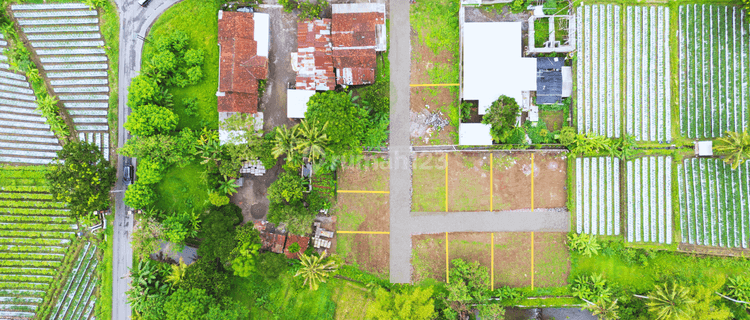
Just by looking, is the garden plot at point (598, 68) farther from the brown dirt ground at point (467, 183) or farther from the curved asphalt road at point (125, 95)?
the curved asphalt road at point (125, 95)

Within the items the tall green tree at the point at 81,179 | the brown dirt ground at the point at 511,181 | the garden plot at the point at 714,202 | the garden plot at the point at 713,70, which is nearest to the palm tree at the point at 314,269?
the brown dirt ground at the point at 511,181

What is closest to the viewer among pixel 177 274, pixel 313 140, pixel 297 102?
pixel 313 140

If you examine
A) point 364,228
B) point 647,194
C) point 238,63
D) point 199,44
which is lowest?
point 364,228

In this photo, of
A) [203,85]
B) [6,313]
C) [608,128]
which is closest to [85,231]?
[6,313]

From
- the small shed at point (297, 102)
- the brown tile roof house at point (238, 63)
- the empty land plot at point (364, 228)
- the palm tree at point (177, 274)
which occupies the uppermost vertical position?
the brown tile roof house at point (238, 63)

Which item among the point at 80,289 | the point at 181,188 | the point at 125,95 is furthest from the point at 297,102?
the point at 80,289

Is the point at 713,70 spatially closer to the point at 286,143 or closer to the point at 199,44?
the point at 286,143
